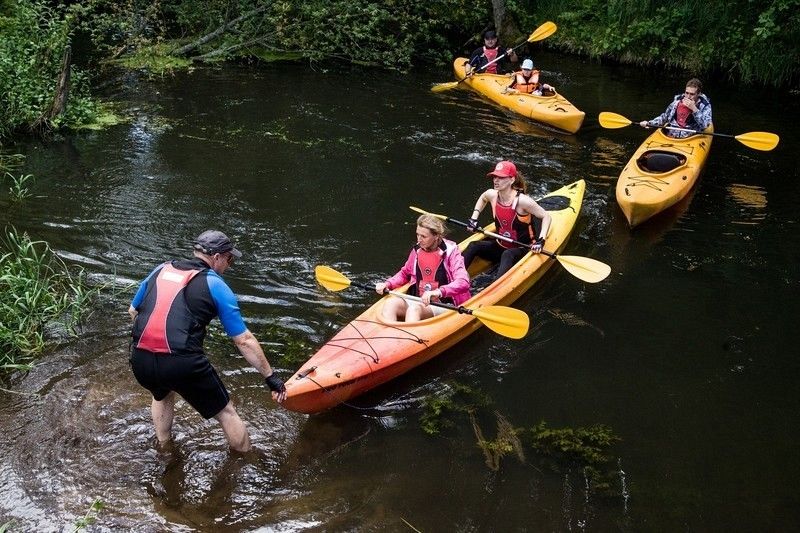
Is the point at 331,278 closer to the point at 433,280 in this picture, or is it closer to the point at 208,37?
the point at 433,280

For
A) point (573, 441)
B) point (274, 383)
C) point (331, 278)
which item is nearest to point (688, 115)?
point (331, 278)

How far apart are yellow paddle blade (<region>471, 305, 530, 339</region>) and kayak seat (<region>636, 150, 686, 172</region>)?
12.9 ft

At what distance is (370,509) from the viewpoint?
12.6ft

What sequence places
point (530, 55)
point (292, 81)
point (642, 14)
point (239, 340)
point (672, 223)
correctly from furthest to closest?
point (530, 55)
point (642, 14)
point (292, 81)
point (672, 223)
point (239, 340)

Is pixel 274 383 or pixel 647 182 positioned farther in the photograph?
pixel 647 182

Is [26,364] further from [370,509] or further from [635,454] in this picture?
[635,454]

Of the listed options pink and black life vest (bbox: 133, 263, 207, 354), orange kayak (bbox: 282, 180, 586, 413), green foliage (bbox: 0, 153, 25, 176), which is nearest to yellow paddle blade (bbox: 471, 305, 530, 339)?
orange kayak (bbox: 282, 180, 586, 413)

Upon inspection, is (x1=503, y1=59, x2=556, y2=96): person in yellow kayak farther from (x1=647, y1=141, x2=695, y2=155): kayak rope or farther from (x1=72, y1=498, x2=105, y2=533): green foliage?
(x1=72, y1=498, x2=105, y2=533): green foliage

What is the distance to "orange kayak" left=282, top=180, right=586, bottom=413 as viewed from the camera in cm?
439

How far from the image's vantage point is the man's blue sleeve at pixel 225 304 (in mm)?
3496

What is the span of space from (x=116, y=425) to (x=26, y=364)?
95 cm

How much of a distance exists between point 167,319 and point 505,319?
241 centimetres

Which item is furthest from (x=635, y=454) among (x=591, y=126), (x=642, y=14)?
(x=642, y=14)

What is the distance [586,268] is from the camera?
19.4 feet
